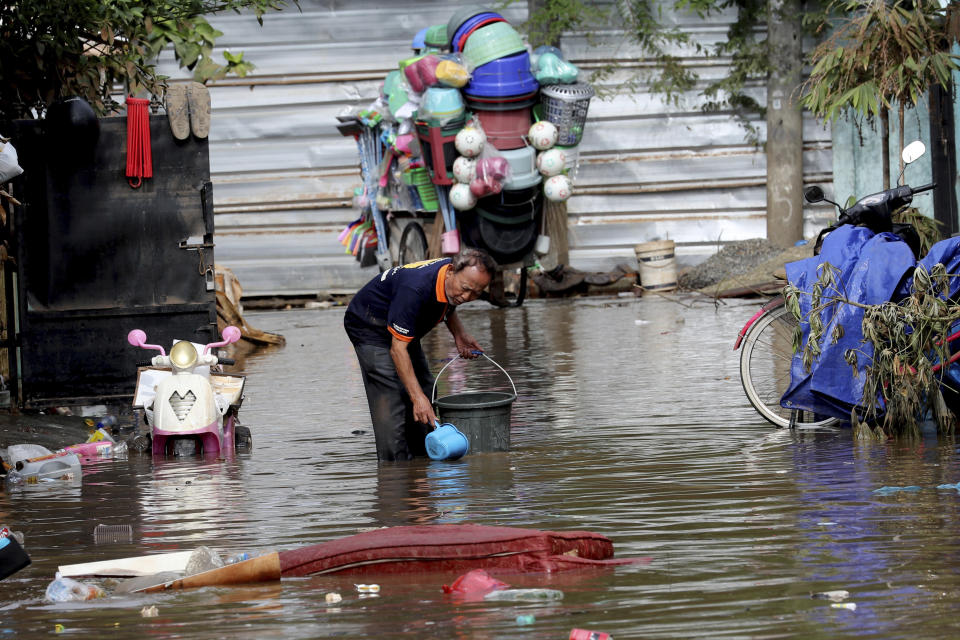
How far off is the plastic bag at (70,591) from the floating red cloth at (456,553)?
0.66 meters

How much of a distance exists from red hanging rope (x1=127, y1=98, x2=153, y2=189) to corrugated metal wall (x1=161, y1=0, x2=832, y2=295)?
35.4 ft

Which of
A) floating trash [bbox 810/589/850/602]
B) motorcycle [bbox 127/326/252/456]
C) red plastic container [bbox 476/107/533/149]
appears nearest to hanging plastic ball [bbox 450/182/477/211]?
red plastic container [bbox 476/107/533/149]

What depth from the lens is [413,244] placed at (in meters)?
17.9

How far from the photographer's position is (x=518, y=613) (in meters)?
4.11

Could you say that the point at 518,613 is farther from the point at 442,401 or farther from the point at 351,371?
the point at 351,371

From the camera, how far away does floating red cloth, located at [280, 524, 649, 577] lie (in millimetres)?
4621

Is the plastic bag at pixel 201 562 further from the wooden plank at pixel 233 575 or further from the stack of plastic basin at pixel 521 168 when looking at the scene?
the stack of plastic basin at pixel 521 168

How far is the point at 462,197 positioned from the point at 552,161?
114 cm

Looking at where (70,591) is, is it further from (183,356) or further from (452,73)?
(452,73)

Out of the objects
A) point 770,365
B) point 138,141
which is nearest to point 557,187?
point 138,141

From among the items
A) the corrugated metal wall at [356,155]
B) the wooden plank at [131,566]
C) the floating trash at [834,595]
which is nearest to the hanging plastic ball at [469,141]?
the corrugated metal wall at [356,155]

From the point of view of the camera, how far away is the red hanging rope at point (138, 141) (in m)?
10.1

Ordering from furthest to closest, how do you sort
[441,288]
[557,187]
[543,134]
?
[557,187] < [543,134] < [441,288]

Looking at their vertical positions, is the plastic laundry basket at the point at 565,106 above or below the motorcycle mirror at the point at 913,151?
above
